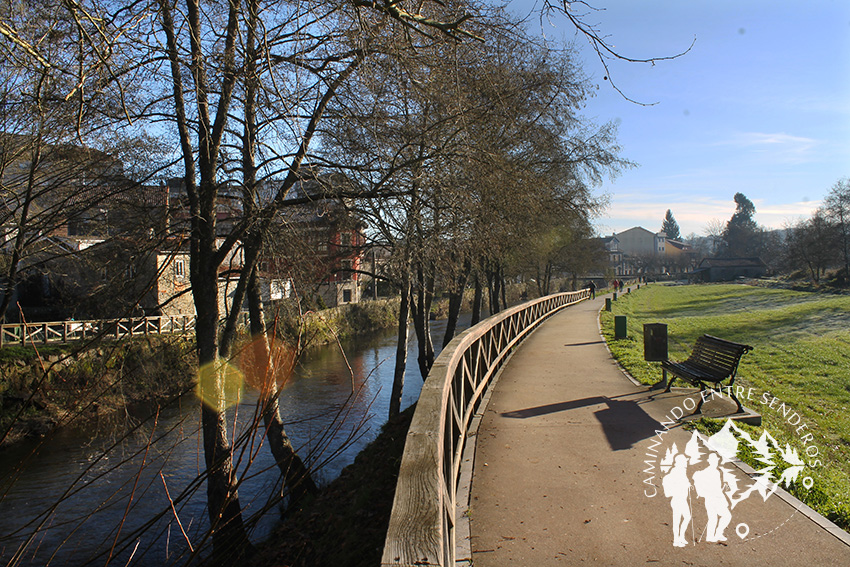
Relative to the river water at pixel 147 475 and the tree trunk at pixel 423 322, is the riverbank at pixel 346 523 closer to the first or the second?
the river water at pixel 147 475

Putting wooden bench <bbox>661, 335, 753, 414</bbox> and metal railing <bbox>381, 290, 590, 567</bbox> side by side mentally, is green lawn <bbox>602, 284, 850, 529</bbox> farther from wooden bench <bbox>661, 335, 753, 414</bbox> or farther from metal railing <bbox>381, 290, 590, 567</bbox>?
metal railing <bbox>381, 290, 590, 567</bbox>

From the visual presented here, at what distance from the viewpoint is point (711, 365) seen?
774 centimetres

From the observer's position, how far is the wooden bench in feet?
23.3

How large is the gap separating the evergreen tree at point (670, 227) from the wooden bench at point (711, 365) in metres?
184

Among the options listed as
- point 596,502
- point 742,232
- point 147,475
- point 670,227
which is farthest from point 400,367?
point 670,227

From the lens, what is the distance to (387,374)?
840 inches

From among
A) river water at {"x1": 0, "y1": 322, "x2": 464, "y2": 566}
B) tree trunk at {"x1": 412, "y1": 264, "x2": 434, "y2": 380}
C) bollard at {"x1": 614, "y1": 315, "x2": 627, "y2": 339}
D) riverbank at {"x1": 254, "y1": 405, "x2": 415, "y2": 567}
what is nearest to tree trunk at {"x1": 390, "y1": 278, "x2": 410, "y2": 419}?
river water at {"x1": 0, "y1": 322, "x2": 464, "y2": 566}

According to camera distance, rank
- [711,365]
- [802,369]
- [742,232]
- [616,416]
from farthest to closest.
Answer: [742,232]
[802,369]
[711,365]
[616,416]

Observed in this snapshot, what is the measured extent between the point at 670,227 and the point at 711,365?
611 ft

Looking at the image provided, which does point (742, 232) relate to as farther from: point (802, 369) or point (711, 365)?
point (711, 365)

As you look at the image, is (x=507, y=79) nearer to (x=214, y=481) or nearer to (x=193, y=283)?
(x=193, y=283)

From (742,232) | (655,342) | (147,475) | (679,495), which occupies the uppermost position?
(742,232)

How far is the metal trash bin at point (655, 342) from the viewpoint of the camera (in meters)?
9.66

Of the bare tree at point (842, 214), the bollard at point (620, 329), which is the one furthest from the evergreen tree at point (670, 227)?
the bollard at point (620, 329)
